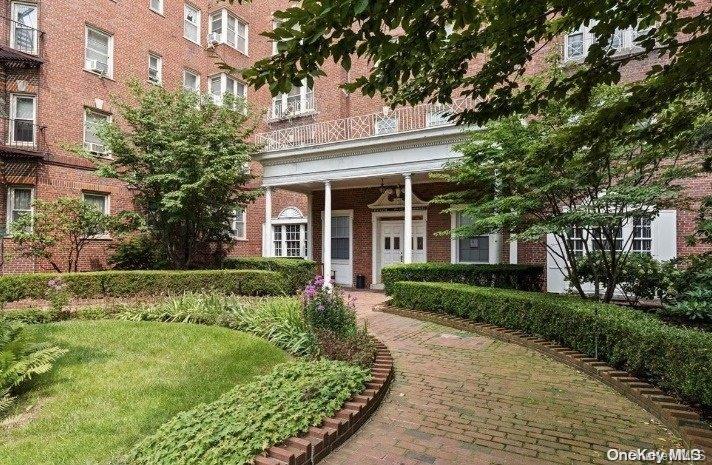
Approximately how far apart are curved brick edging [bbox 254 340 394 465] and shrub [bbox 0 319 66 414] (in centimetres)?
313

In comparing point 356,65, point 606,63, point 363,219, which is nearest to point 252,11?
point 356,65

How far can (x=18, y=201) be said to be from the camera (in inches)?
546

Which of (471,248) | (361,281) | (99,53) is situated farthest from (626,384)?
(99,53)

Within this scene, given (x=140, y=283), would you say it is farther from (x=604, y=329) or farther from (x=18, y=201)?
(x=604, y=329)

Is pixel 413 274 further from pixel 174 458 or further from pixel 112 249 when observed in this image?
pixel 112 249

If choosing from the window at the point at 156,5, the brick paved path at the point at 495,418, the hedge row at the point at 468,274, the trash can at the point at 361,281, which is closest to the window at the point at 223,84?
the window at the point at 156,5

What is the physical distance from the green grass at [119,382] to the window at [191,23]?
52.1 feet

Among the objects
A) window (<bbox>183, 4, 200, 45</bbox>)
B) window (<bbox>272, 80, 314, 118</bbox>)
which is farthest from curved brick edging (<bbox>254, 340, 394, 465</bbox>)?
window (<bbox>183, 4, 200, 45</bbox>)

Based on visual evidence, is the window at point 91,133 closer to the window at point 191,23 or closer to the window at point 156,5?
the window at point 156,5

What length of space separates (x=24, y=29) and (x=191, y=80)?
636cm

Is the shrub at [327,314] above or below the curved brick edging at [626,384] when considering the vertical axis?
above

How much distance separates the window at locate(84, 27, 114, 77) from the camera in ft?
50.2

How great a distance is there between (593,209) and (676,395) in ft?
11.6

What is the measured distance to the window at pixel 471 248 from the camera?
13477mm
